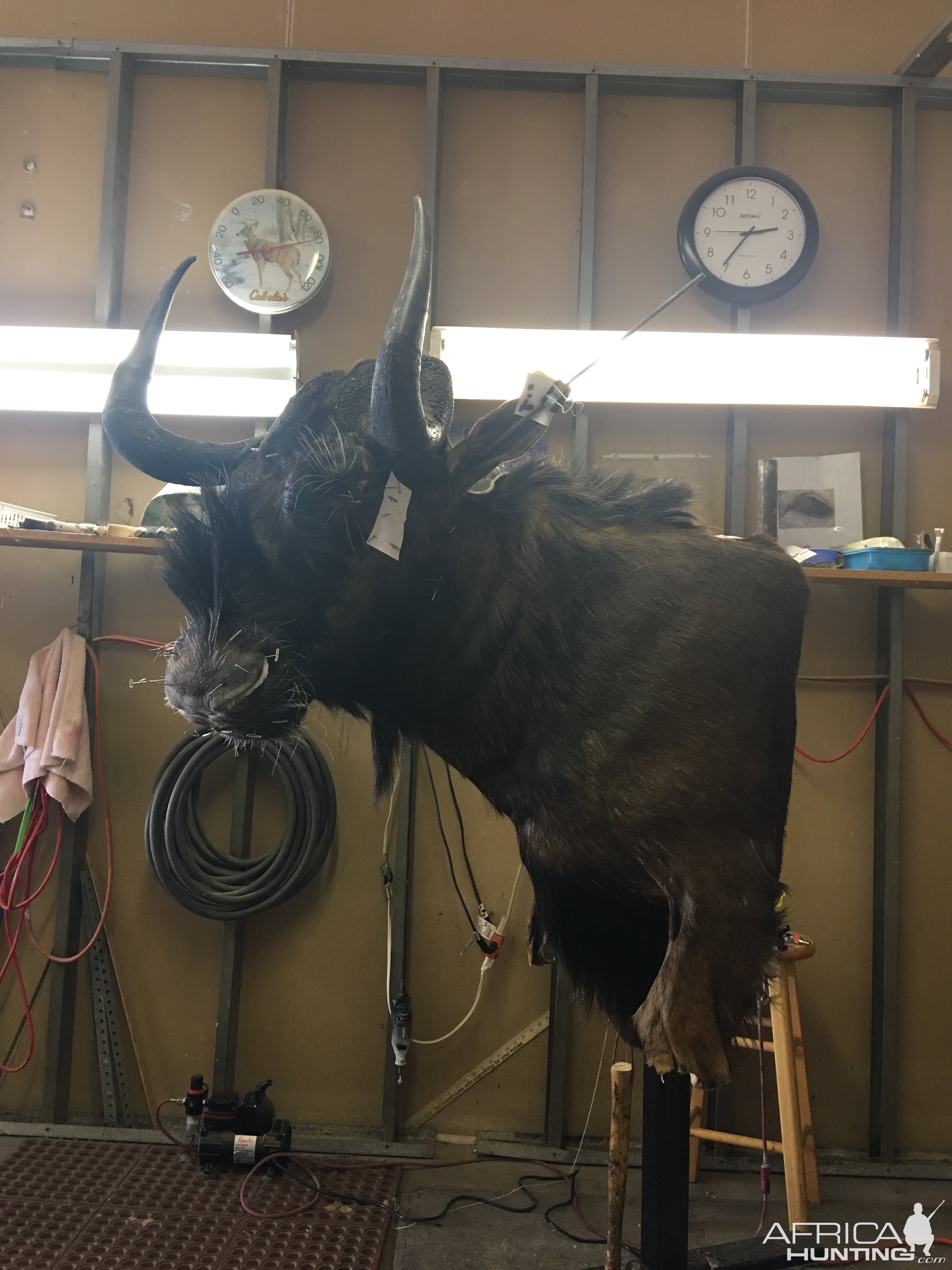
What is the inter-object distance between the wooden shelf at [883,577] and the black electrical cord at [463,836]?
1.40 meters

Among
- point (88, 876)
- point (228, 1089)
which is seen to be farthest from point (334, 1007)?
point (88, 876)

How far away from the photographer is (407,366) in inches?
44.6

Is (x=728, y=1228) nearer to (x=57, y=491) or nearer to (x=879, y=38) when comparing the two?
(x=57, y=491)

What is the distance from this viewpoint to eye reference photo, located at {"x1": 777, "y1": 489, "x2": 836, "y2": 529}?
3.16 metres

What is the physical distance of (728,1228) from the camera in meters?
2.52

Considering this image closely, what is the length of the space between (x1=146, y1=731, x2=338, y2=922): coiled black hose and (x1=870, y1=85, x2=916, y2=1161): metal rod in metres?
1.93

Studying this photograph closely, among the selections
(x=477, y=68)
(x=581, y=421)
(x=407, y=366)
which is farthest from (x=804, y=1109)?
(x=477, y=68)

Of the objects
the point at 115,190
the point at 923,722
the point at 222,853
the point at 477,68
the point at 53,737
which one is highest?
the point at 477,68

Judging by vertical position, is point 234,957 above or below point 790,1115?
above

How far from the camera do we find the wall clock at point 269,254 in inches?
125

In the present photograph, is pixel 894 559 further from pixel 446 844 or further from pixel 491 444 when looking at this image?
pixel 491 444

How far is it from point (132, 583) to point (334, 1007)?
5.59 ft

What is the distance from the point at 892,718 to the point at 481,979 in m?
1.70

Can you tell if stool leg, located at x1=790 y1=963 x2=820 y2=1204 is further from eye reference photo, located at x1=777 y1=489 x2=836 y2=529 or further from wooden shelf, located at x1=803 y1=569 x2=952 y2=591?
eye reference photo, located at x1=777 y1=489 x2=836 y2=529
